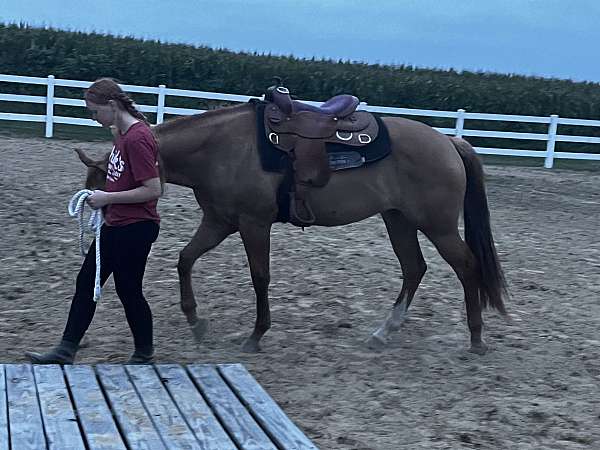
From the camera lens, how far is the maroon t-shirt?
474 cm

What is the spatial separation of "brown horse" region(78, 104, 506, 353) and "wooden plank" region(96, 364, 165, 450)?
1324mm

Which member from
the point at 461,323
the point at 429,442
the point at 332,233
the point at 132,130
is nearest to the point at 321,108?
the point at 132,130

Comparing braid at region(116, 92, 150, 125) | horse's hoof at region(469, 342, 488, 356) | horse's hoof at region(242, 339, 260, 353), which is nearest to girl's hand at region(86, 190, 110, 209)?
braid at region(116, 92, 150, 125)

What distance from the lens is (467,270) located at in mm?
5871

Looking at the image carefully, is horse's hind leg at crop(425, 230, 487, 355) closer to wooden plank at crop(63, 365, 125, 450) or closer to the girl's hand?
the girl's hand

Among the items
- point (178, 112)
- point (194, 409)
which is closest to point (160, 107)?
point (178, 112)

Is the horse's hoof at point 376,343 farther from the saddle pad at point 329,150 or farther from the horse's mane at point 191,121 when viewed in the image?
the horse's mane at point 191,121

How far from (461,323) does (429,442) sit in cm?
232

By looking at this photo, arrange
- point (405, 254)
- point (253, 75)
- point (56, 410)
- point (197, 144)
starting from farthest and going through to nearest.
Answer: point (253, 75) < point (405, 254) < point (197, 144) < point (56, 410)

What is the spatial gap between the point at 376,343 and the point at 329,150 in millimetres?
1353

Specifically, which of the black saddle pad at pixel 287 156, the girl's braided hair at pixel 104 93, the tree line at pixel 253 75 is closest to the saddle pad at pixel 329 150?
the black saddle pad at pixel 287 156

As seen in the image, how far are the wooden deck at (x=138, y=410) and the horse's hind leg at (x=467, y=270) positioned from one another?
1807 mm

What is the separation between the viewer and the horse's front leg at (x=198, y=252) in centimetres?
581

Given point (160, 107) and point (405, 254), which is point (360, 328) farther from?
point (160, 107)
